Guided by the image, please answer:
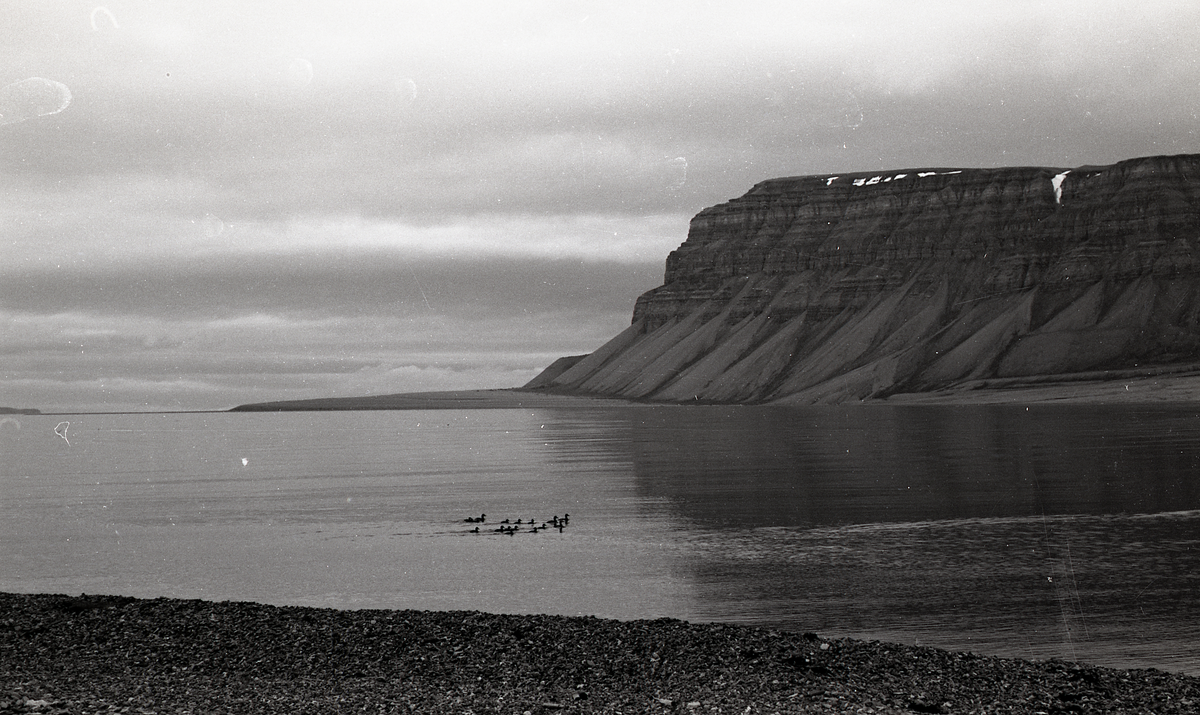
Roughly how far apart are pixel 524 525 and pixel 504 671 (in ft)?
121

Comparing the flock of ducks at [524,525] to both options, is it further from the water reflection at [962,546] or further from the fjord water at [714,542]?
the water reflection at [962,546]

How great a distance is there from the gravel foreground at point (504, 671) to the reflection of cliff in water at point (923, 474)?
3393 centimetres

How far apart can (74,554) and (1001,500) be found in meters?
52.3

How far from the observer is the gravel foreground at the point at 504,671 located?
25.2 m

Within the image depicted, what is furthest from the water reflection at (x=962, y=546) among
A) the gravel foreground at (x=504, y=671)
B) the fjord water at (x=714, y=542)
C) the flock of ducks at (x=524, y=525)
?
the flock of ducks at (x=524, y=525)

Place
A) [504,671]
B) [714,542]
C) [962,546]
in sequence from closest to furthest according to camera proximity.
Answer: [504,671], [962,546], [714,542]

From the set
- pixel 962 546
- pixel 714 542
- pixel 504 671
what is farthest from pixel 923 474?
pixel 504 671

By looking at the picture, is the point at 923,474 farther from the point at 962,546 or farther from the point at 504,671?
the point at 504,671

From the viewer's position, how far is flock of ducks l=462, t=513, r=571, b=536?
2489 inches

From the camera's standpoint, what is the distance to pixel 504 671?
2859 centimetres

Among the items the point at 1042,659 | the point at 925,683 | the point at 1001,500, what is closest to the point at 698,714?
the point at 925,683

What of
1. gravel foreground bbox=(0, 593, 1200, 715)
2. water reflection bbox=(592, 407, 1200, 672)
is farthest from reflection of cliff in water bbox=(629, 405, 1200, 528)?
gravel foreground bbox=(0, 593, 1200, 715)

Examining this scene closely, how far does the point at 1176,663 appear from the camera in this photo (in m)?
31.0

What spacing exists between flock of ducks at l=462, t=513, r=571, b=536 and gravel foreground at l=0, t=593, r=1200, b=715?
2764 cm
